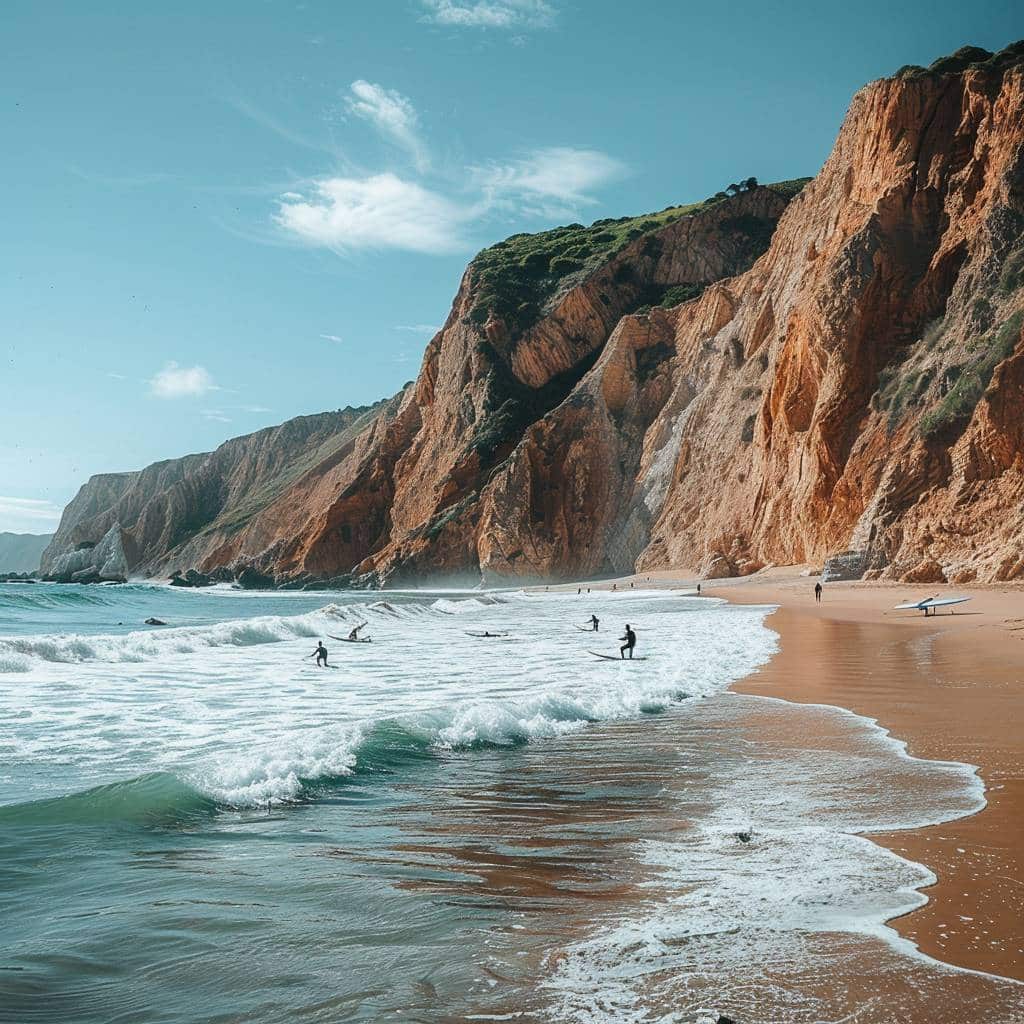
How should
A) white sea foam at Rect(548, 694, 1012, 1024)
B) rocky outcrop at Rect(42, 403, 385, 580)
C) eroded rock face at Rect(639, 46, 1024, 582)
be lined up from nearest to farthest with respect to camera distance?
white sea foam at Rect(548, 694, 1012, 1024)
eroded rock face at Rect(639, 46, 1024, 582)
rocky outcrop at Rect(42, 403, 385, 580)

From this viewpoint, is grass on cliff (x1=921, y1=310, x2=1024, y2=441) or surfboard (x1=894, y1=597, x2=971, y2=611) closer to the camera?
surfboard (x1=894, y1=597, x2=971, y2=611)

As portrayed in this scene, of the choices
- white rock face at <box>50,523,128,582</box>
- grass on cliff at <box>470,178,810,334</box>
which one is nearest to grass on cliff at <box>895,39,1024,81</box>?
grass on cliff at <box>470,178,810,334</box>

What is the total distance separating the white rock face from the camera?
349ft

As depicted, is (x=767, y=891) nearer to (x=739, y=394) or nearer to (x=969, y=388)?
(x=969, y=388)

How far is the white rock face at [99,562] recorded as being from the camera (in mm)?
106375

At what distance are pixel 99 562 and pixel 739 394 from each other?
288 ft

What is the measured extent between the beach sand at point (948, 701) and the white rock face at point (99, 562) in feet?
320

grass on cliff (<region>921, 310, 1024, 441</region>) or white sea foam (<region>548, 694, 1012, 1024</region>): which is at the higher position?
grass on cliff (<region>921, 310, 1024, 441</region>)

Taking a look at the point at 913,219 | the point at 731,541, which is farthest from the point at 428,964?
the point at 731,541

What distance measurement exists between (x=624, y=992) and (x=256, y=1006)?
4.11ft

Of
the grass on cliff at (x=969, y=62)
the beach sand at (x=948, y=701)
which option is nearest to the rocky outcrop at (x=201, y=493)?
the grass on cliff at (x=969, y=62)

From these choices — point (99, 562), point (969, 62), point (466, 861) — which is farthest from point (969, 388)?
point (99, 562)

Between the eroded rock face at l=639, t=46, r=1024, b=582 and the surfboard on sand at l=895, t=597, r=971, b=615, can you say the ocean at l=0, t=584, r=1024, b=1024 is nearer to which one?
the surfboard on sand at l=895, t=597, r=971, b=615

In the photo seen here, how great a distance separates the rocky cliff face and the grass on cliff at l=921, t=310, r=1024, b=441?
0.32ft
